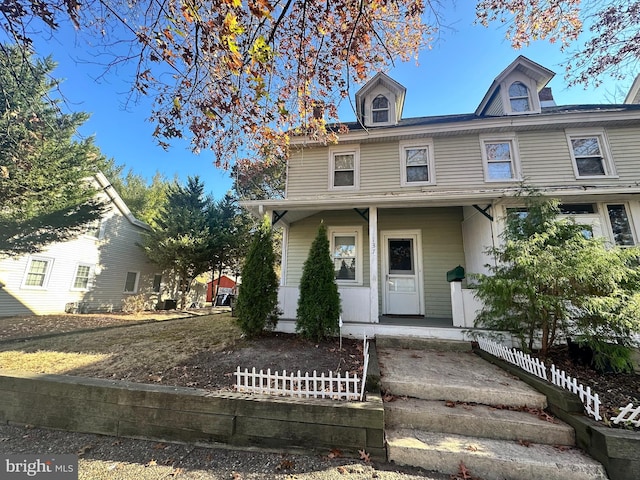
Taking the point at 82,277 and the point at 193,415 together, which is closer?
the point at 193,415

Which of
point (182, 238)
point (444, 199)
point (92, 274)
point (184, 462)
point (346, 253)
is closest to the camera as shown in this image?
point (184, 462)

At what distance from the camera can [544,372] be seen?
142 inches

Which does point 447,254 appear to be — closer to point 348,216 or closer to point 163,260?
point 348,216

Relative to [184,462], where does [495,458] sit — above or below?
above

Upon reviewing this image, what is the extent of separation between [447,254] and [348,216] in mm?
3051

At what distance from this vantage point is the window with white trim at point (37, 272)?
10.7 metres

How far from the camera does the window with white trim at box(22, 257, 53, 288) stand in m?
10.7

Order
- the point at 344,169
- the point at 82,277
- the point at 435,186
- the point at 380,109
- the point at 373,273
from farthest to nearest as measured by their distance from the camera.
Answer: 1. the point at 82,277
2. the point at 380,109
3. the point at 344,169
4. the point at 435,186
5. the point at 373,273

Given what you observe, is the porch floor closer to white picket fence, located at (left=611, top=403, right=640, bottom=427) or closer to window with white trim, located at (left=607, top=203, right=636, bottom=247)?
white picket fence, located at (left=611, top=403, right=640, bottom=427)

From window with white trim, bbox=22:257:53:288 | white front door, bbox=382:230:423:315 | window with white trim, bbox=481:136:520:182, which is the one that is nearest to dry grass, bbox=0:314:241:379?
white front door, bbox=382:230:423:315

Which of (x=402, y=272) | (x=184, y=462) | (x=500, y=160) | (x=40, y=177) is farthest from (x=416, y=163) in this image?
(x=40, y=177)

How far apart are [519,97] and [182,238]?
15.3 m

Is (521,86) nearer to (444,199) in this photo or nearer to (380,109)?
(380,109)

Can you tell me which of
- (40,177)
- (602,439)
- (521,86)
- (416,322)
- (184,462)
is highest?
(521,86)
